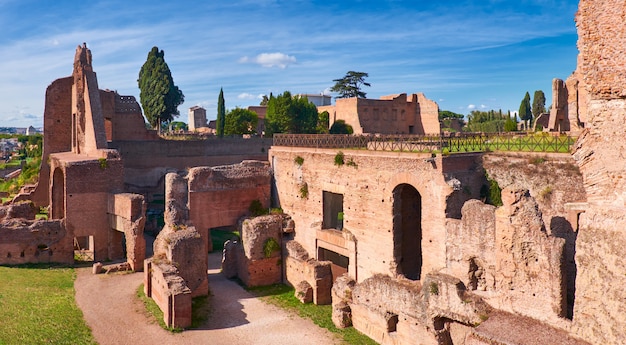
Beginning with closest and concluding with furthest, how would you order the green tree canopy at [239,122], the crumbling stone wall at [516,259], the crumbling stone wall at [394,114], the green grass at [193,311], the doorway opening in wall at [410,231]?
the crumbling stone wall at [516,259], the green grass at [193,311], the doorway opening in wall at [410,231], the crumbling stone wall at [394,114], the green tree canopy at [239,122]

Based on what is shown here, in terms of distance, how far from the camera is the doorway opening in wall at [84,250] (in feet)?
65.6

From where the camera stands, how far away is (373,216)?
14484mm

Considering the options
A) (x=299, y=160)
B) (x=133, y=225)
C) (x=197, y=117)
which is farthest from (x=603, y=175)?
(x=197, y=117)

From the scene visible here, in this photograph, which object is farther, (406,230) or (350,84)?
(350,84)

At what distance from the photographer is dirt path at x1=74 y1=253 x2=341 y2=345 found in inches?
493

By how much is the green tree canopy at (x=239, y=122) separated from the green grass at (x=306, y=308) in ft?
85.4

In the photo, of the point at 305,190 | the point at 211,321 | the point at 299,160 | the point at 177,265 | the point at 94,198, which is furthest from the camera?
the point at 94,198

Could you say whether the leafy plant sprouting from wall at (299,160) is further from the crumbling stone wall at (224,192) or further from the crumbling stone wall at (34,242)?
the crumbling stone wall at (34,242)

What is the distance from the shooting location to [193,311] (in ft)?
46.7


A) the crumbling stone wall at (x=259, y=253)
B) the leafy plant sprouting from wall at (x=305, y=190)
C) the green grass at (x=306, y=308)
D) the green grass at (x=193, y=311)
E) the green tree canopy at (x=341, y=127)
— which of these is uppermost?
the green tree canopy at (x=341, y=127)

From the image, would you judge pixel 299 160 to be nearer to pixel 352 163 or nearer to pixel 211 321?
pixel 352 163

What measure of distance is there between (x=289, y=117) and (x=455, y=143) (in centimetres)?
2522

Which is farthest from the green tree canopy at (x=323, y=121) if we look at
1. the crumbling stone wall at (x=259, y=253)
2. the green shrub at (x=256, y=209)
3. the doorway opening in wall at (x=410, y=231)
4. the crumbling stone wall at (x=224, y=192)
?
the doorway opening in wall at (x=410, y=231)

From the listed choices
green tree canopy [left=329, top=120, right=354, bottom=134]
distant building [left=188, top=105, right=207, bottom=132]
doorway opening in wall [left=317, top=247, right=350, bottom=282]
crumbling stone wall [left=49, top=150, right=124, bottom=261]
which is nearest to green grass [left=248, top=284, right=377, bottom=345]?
doorway opening in wall [left=317, top=247, right=350, bottom=282]
